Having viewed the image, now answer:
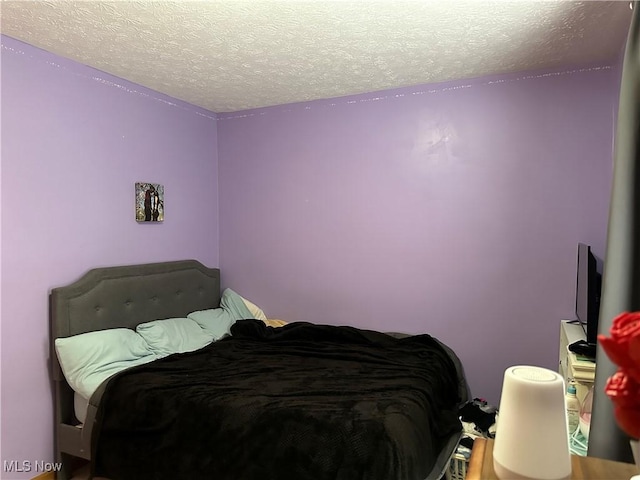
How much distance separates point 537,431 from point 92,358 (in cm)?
234

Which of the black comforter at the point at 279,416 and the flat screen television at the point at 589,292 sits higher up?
the flat screen television at the point at 589,292

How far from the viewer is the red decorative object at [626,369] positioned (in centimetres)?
74

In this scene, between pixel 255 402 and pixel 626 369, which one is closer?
pixel 626 369

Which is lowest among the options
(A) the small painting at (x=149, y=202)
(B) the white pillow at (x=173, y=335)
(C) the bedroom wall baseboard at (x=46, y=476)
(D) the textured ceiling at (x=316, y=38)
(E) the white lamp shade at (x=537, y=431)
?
(C) the bedroom wall baseboard at (x=46, y=476)

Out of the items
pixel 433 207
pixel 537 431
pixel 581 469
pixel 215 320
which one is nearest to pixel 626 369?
pixel 537 431

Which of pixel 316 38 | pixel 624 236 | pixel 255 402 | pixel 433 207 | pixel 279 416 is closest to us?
pixel 624 236

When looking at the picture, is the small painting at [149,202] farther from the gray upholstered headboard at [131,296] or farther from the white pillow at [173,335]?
the white pillow at [173,335]

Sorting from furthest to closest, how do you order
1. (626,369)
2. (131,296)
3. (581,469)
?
1. (131,296)
2. (581,469)
3. (626,369)

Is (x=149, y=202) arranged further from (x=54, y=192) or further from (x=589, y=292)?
(x=589, y=292)

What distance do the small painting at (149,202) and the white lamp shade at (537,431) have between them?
9.10 ft

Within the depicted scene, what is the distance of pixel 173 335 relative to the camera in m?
3.00

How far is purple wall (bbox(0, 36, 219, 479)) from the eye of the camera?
238cm

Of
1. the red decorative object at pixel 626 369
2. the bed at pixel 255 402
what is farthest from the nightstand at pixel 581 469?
the bed at pixel 255 402

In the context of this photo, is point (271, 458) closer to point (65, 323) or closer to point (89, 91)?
point (65, 323)
